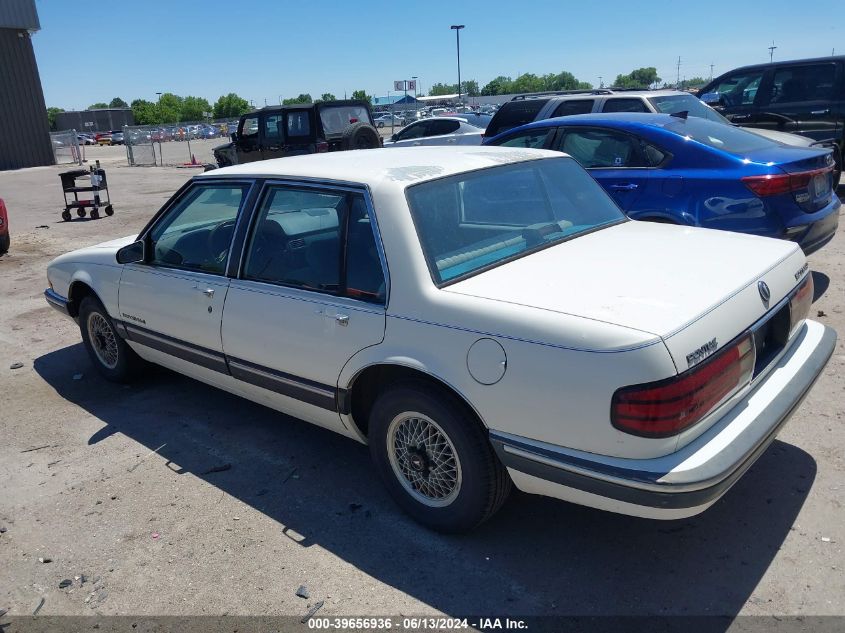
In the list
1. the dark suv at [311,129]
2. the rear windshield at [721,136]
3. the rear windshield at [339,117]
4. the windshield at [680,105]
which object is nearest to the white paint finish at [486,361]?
the rear windshield at [721,136]

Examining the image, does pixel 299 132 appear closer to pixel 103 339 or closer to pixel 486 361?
pixel 103 339

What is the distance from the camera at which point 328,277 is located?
3400 mm

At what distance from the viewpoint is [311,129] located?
15.7 metres

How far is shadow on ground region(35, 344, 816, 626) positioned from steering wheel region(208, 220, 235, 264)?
3.79 feet

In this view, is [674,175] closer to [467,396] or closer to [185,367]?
[467,396]

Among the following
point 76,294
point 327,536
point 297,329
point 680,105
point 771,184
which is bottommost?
point 327,536

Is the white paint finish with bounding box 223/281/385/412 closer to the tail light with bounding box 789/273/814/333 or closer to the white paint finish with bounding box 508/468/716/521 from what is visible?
the white paint finish with bounding box 508/468/716/521

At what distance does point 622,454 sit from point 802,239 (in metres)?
3.78

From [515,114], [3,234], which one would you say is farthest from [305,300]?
[3,234]

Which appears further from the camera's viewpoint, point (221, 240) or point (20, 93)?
point (20, 93)

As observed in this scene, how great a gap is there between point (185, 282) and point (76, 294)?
170cm

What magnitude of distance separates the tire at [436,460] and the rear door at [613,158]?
3388 mm

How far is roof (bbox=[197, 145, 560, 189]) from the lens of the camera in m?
3.37

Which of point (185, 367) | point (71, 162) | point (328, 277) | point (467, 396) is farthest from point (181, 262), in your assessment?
point (71, 162)
